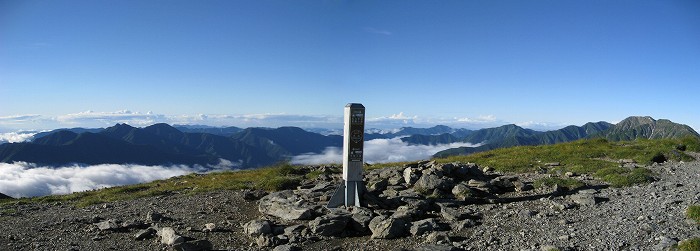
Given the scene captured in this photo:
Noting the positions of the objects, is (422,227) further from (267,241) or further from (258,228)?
(258,228)

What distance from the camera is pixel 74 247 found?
12602 millimetres

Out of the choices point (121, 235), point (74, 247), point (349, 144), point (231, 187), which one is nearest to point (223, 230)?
point (121, 235)

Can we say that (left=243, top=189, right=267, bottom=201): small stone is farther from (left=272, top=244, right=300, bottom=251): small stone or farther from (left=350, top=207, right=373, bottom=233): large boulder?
(left=272, top=244, right=300, bottom=251): small stone

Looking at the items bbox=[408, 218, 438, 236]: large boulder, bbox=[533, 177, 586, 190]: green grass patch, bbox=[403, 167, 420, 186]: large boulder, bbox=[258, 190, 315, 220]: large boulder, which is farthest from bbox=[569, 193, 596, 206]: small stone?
bbox=[258, 190, 315, 220]: large boulder

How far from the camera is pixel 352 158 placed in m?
16.2

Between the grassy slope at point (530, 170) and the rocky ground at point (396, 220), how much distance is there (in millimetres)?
2217

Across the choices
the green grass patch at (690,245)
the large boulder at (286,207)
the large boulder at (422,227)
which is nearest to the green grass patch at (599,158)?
the green grass patch at (690,245)

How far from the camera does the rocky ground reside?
1209 cm

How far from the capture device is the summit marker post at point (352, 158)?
621 inches

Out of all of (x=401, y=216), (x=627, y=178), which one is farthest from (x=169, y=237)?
(x=627, y=178)

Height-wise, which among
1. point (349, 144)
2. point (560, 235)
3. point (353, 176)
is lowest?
point (560, 235)

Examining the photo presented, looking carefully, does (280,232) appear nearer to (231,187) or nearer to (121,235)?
(121,235)

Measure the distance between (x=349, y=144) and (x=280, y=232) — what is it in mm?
4281

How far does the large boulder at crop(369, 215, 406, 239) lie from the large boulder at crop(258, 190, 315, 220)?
9.42 feet
